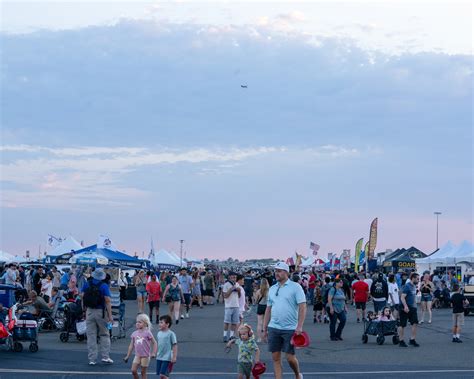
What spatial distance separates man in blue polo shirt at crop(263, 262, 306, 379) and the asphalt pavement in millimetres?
2061

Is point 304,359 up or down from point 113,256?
down

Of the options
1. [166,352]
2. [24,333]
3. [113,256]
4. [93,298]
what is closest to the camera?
[166,352]

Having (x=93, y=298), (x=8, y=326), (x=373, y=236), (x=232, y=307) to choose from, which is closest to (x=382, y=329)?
(x=232, y=307)

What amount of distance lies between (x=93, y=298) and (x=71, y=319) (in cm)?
414

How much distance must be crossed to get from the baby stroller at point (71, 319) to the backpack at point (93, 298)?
12.9 feet

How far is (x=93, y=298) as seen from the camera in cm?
1470

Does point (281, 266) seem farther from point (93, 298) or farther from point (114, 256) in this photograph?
point (114, 256)

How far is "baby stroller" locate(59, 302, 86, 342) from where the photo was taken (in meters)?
18.5

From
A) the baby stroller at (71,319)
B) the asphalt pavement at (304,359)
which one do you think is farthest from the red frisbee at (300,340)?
the baby stroller at (71,319)

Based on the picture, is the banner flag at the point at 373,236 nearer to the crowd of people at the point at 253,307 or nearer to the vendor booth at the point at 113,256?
the crowd of people at the point at 253,307

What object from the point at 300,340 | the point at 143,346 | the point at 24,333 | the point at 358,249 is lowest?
the point at 24,333

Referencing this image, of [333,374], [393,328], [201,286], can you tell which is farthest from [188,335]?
[201,286]

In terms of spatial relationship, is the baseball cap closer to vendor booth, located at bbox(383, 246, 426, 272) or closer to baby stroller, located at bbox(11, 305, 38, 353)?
baby stroller, located at bbox(11, 305, 38, 353)

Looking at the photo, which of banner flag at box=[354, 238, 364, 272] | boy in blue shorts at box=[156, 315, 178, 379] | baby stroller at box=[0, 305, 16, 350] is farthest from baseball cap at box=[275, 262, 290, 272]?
banner flag at box=[354, 238, 364, 272]
